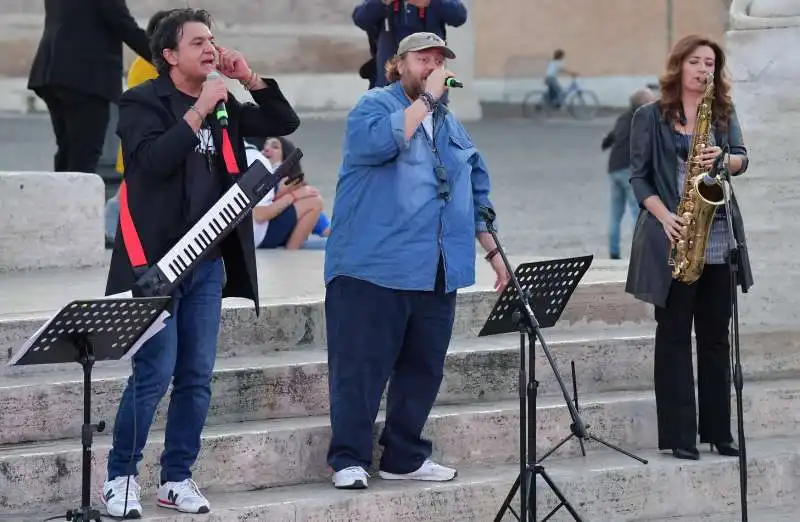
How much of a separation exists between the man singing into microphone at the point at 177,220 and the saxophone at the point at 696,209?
192 cm

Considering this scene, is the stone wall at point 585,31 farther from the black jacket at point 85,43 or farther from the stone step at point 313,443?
the stone step at point 313,443

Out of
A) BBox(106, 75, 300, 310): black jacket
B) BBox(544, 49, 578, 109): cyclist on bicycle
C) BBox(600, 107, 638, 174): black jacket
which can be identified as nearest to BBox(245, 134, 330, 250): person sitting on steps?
BBox(600, 107, 638, 174): black jacket

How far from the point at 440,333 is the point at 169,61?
1.56m

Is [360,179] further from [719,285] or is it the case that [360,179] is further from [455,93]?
[455,93]

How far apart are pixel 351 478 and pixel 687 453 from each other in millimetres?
1585

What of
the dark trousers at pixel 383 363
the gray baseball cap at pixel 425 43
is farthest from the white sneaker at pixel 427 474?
the gray baseball cap at pixel 425 43

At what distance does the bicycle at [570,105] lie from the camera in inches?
1091

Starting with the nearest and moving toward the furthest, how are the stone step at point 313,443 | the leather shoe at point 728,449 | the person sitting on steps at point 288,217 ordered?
the stone step at point 313,443 → the leather shoe at point 728,449 → the person sitting on steps at point 288,217

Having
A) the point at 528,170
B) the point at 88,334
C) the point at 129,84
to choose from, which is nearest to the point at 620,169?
the point at 528,170

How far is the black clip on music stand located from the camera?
555 cm

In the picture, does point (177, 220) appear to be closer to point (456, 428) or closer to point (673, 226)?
point (456, 428)

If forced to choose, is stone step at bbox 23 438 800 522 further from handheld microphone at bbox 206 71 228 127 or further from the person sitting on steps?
Answer: the person sitting on steps

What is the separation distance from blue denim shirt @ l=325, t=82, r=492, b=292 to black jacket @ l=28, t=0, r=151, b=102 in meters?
3.26

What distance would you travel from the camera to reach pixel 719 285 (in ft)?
24.1
